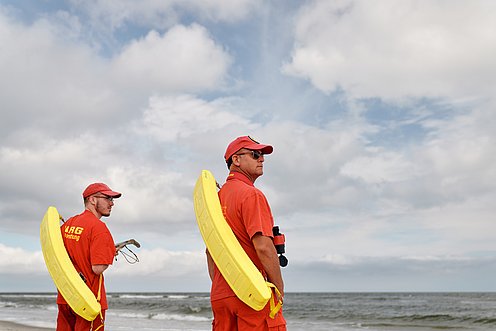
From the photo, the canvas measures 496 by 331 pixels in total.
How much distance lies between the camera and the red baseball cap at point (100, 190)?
196 inches

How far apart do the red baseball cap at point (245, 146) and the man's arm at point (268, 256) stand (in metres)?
0.57

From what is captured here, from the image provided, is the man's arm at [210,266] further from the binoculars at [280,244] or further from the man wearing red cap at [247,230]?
the binoculars at [280,244]

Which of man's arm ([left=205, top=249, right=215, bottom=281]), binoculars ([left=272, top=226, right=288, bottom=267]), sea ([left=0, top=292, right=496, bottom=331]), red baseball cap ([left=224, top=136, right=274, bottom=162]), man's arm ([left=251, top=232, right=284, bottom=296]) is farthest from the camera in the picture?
sea ([left=0, top=292, right=496, bottom=331])

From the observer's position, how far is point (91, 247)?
4789mm

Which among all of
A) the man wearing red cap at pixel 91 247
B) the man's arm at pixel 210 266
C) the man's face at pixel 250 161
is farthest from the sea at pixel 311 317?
the man's face at pixel 250 161

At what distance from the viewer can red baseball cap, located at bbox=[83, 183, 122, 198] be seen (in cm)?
498

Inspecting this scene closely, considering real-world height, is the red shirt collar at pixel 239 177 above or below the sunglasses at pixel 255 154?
below

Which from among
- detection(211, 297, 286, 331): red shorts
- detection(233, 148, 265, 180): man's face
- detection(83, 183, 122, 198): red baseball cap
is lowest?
detection(211, 297, 286, 331): red shorts

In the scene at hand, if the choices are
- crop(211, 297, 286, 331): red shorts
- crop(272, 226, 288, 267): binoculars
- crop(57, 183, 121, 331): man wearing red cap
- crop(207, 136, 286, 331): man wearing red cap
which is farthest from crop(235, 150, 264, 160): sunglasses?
crop(57, 183, 121, 331): man wearing red cap

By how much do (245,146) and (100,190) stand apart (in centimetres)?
195

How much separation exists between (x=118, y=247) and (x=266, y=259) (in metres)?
2.67

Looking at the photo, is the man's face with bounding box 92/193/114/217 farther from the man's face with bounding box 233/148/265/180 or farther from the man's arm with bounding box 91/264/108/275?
the man's face with bounding box 233/148/265/180

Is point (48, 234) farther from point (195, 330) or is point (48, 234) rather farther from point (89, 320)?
point (195, 330)

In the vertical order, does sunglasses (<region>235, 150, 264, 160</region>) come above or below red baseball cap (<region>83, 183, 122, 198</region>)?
below
